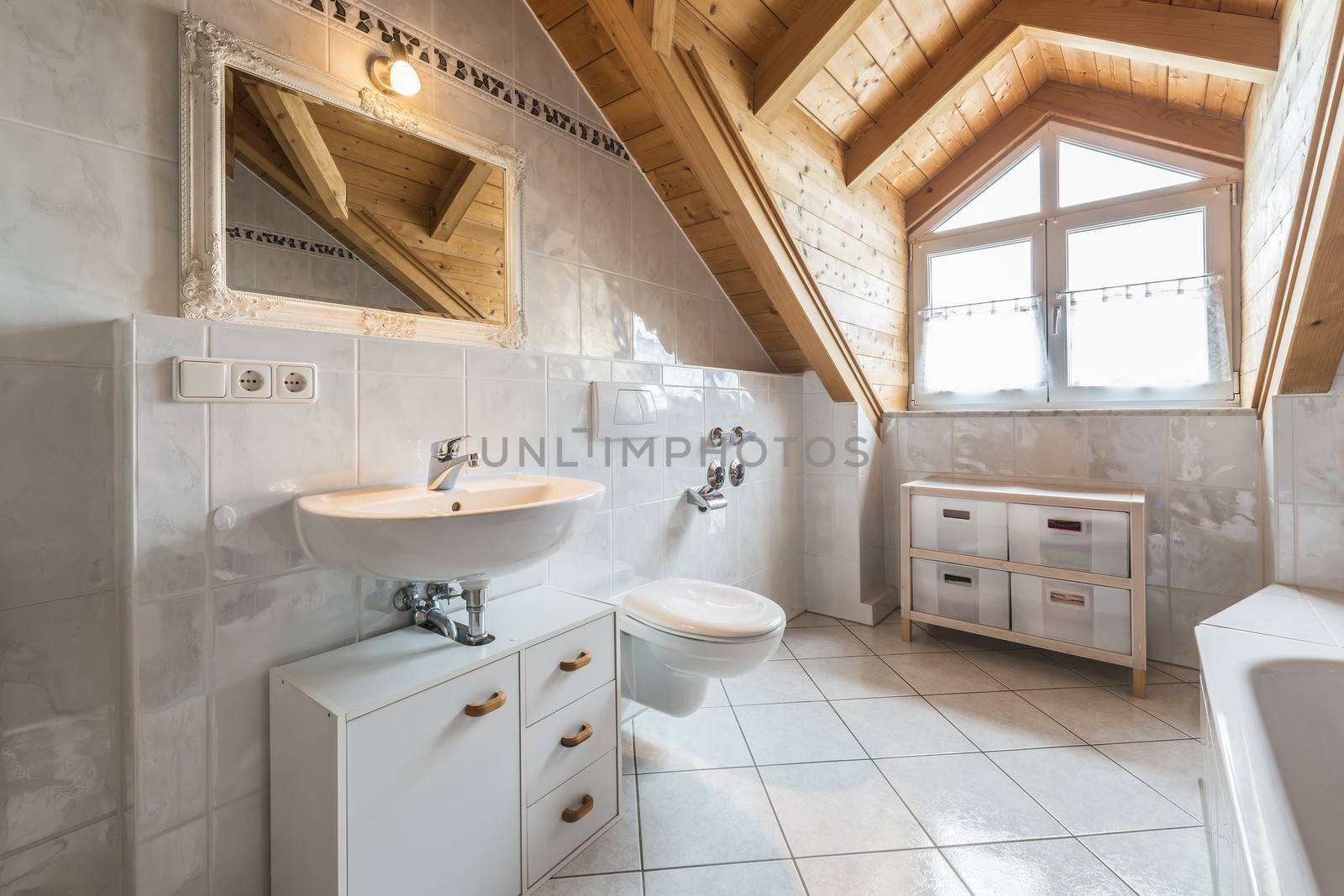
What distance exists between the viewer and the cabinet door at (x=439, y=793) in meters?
0.95

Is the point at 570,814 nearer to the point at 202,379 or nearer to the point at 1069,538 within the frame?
the point at 202,379

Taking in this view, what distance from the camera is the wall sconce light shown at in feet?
4.51

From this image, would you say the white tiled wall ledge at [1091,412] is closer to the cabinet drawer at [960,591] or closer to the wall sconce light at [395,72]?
the cabinet drawer at [960,591]

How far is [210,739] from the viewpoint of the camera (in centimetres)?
106

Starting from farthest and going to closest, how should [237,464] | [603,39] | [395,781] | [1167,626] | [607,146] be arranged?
[1167,626] < [607,146] < [603,39] < [237,464] < [395,781]

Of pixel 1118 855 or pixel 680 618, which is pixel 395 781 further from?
pixel 1118 855

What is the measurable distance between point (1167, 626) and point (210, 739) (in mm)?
2983

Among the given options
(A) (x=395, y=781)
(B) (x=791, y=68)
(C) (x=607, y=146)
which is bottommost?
(A) (x=395, y=781)

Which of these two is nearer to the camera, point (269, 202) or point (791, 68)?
point (269, 202)

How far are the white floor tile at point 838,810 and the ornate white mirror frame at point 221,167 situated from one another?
151 cm

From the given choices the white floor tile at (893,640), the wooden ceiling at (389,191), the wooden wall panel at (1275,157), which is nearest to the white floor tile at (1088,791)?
the white floor tile at (893,640)

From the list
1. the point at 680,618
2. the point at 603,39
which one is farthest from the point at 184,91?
the point at 680,618

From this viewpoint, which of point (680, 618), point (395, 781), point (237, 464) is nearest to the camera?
point (395, 781)

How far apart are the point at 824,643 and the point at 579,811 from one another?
1.46 m
